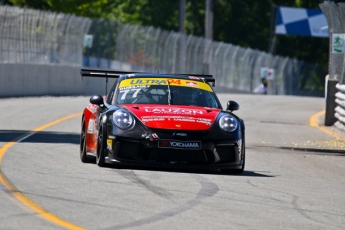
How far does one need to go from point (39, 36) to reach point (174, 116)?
82.1 feet

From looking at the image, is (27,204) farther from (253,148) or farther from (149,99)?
(253,148)

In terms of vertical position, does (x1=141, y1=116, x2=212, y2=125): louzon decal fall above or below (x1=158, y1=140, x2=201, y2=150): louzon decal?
above

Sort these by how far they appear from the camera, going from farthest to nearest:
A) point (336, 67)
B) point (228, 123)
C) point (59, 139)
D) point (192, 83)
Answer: point (336, 67), point (59, 139), point (192, 83), point (228, 123)

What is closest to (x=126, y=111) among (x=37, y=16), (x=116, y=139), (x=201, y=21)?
(x=116, y=139)

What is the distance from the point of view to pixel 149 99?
12.4 metres

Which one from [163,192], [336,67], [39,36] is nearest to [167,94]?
[163,192]

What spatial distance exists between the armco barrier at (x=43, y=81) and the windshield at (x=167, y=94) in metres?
19.9

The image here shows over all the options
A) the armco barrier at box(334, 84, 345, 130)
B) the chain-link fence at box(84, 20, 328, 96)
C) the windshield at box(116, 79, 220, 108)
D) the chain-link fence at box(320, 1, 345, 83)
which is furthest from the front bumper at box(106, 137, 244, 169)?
the chain-link fence at box(84, 20, 328, 96)

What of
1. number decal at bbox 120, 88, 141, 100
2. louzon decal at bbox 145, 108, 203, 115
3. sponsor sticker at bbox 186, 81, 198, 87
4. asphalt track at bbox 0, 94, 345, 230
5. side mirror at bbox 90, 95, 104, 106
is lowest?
asphalt track at bbox 0, 94, 345, 230

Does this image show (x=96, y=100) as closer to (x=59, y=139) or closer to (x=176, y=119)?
(x=176, y=119)

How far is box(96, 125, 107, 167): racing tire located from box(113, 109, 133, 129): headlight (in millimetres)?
183

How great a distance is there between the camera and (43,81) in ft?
116

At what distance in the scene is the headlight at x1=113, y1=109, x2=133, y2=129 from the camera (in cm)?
1127

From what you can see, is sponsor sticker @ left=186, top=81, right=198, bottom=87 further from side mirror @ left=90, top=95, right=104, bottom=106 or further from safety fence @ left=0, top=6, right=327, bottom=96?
safety fence @ left=0, top=6, right=327, bottom=96
